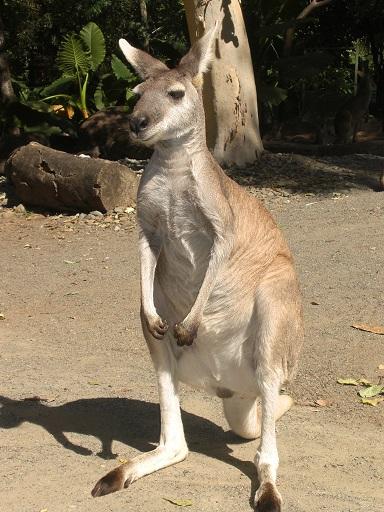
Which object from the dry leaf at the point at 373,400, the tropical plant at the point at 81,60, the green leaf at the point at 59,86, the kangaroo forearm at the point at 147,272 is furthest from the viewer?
the green leaf at the point at 59,86

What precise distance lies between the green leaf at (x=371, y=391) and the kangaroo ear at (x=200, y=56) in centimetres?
242

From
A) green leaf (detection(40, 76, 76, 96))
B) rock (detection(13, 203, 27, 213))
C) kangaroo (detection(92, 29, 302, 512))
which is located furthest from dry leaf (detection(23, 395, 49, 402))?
green leaf (detection(40, 76, 76, 96))

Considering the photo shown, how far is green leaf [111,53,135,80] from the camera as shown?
58.3 ft

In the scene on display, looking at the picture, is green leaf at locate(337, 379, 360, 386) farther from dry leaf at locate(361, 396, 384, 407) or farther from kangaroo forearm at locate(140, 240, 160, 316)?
kangaroo forearm at locate(140, 240, 160, 316)

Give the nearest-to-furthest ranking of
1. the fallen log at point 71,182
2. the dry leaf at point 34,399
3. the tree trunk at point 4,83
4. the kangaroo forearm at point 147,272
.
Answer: the kangaroo forearm at point 147,272 → the dry leaf at point 34,399 → the fallen log at point 71,182 → the tree trunk at point 4,83

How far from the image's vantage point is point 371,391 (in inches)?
221

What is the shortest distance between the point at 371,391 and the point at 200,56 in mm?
2501

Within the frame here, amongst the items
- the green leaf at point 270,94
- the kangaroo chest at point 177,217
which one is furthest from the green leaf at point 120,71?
the kangaroo chest at point 177,217

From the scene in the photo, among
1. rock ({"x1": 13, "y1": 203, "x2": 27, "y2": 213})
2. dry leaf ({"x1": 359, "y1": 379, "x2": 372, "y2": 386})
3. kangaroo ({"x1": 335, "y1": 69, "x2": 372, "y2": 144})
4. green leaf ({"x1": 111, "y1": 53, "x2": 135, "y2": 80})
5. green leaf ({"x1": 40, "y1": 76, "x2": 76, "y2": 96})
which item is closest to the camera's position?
dry leaf ({"x1": 359, "y1": 379, "x2": 372, "y2": 386})

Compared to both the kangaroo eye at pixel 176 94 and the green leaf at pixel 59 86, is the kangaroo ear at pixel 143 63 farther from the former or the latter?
the green leaf at pixel 59 86

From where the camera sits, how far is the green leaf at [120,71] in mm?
17766

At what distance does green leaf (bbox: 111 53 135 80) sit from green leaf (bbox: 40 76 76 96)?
1.01 meters

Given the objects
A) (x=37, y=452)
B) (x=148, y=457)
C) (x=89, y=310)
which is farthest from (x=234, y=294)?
(x=89, y=310)

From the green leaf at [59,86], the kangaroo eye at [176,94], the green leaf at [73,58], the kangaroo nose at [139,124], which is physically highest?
the kangaroo eye at [176,94]
